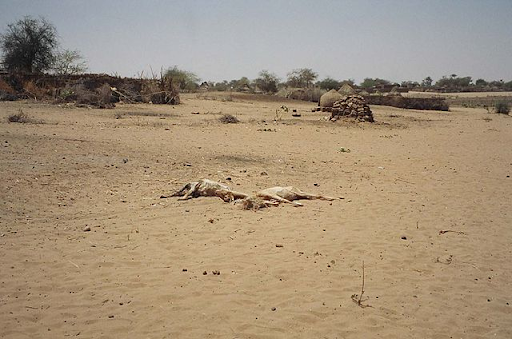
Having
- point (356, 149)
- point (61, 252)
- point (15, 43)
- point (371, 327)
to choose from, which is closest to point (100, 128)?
point (356, 149)

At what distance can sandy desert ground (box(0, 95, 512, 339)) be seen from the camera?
379 centimetres

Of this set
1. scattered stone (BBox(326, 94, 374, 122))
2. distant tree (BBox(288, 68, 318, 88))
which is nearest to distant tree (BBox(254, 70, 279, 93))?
distant tree (BBox(288, 68, 318, 88))

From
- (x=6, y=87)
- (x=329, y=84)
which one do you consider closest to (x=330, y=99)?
(x=6, y=87)

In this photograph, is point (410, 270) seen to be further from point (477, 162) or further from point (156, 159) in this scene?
point (477, 162)

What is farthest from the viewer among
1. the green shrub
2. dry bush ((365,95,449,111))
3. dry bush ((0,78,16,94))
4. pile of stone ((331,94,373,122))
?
dry bush ((365,95,449,111))

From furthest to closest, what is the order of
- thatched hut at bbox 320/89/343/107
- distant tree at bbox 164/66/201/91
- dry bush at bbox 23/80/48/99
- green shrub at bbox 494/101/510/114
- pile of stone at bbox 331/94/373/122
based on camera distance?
distant tree at bbox 164/66/201/91, green shrub at bbox 494/101/510/114, thatched hut at bbox 320/89/343/107, dry bush at bbox 23/80/48/99, pile of stone at bbox 331/94/373/122

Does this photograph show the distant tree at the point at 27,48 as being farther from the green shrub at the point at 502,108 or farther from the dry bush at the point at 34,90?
the green shrub at the point at 502,108

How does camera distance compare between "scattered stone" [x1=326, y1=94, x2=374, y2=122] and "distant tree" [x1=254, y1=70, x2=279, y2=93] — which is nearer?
"scattered stone" [x1=326, y1=94, x2=374, y2=122]

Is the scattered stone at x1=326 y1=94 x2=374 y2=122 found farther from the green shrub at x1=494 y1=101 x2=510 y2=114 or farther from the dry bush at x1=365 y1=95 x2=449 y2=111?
the green shrub at x1=494 y1=101 x2=510 y2=114

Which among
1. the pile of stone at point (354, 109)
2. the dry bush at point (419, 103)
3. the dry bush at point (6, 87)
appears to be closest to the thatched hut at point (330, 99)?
the pile of stone at point (354, 109)

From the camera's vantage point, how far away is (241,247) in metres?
5.34

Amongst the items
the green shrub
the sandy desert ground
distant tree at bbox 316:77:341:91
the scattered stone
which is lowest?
the sandy desert ground

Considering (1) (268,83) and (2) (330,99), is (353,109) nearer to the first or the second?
(2) (330,99)

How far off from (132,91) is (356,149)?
1638 cm
